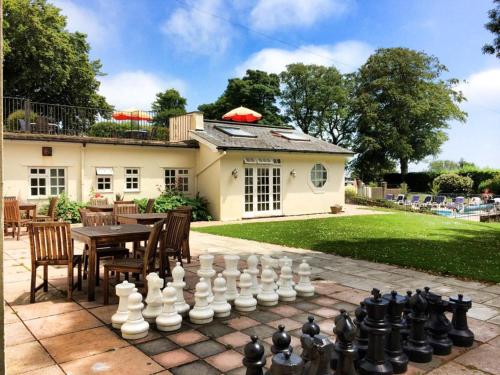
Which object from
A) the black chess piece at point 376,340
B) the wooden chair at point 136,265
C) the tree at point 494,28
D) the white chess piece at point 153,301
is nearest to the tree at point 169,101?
the tree at point 494,28

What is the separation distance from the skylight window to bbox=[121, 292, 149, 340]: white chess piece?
Result: 14071 millimetres

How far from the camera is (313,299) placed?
518cm

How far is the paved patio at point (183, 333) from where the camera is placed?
10.8 ft

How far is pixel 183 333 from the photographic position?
13.1 ft

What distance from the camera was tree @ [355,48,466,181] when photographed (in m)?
36.6

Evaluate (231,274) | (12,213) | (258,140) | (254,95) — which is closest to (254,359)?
(231,274)

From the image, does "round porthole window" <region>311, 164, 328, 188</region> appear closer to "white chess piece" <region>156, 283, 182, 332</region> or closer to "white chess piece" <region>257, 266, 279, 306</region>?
"white chess piece" <region>257, 266, 279, 306</region>

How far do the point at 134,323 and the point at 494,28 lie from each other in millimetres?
10727

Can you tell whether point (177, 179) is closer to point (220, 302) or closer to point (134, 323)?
point (220, 302)

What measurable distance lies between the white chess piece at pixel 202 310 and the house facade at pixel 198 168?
11.3 m

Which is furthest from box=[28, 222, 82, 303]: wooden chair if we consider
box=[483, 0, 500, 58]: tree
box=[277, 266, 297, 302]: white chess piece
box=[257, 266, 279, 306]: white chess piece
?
box=[483, 0, 500, 58]: tree

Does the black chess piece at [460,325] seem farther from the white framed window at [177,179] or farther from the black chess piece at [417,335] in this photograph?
the white framed window at [177,179]

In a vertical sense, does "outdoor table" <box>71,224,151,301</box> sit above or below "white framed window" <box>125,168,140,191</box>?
below

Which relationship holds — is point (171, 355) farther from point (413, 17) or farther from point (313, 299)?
point (413, 17)
